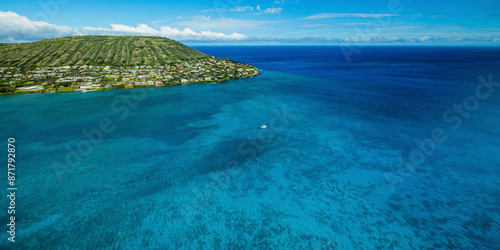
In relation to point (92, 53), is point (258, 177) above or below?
below

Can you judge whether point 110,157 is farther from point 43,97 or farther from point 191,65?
point 191,65

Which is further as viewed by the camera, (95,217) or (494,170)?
(494,170)

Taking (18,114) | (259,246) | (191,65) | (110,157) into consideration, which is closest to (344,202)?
(259,246)

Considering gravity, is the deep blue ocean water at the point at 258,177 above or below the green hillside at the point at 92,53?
below

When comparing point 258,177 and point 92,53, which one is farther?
point 92,53
